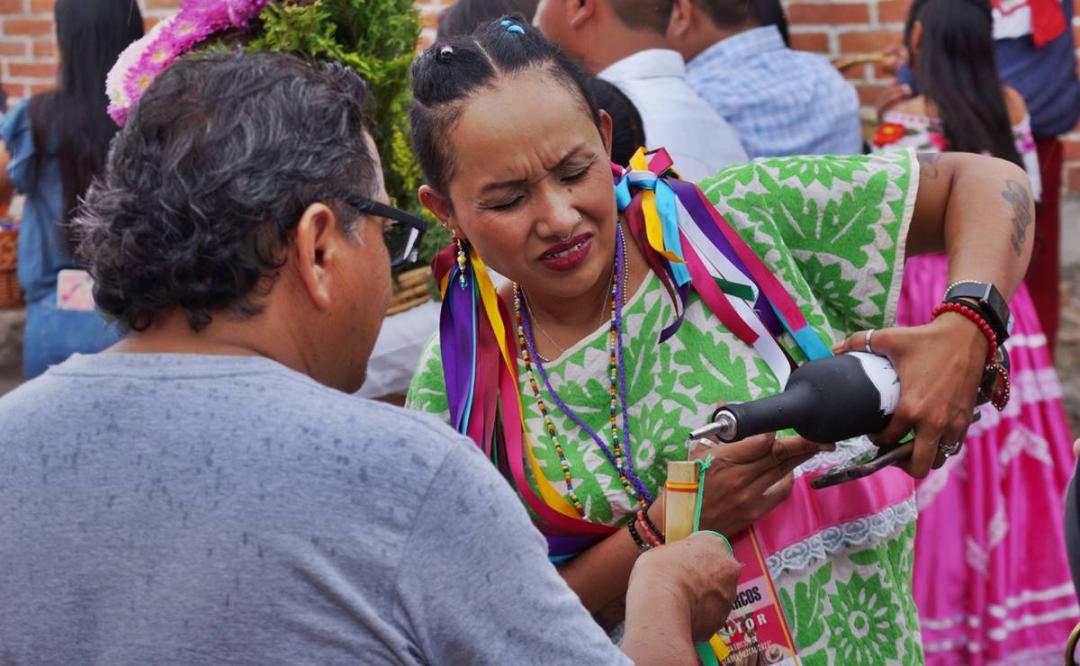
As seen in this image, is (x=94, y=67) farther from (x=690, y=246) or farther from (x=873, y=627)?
(x=873, y=627)

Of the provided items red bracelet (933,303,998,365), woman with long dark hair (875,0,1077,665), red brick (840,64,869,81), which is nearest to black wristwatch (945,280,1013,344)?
red bracelet (933,303,998,365)

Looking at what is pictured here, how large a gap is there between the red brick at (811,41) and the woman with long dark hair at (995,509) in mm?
1190

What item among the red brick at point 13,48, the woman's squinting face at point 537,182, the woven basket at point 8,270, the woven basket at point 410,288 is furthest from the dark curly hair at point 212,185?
the red brick at point 13,48

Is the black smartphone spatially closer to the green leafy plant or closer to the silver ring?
the silver ring

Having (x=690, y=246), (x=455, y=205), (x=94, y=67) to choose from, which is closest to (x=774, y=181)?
(x=690, y=246)

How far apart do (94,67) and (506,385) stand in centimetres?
255

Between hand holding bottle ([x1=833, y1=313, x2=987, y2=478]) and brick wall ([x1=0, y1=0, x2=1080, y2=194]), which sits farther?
brick wall ([x1=0, y1=0, x2=1080, y2=194])

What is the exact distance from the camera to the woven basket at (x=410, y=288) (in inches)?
144

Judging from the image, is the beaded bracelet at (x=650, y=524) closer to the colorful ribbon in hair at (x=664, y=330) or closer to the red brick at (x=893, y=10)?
the colorful ribbon in hair at (x=664, y=330)

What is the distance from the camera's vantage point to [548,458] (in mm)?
2309

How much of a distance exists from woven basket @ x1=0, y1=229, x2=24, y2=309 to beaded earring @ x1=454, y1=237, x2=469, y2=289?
9.75 ft

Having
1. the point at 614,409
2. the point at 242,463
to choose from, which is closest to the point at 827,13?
the point at 614,409

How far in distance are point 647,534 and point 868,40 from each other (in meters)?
3.81

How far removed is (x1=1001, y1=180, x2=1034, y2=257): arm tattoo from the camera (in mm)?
2275
